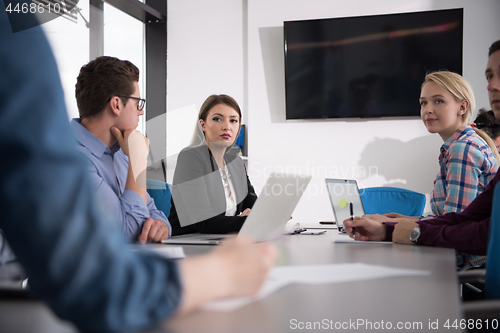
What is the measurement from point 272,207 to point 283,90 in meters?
3.28

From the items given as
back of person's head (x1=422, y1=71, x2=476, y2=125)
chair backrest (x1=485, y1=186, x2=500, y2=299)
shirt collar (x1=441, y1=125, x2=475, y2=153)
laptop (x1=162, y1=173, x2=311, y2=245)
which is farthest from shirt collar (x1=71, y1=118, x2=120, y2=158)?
back of person's head (x1=422, y1=71, x2=476, y2=125)

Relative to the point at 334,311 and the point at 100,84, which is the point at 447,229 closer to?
the point at 334,311

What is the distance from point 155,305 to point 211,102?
2474 millimetres

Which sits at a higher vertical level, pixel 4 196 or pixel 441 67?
pixel 441 67

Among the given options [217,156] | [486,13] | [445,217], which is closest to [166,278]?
[445,217]

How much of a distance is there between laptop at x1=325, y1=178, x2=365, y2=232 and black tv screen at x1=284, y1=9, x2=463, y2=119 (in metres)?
2.30

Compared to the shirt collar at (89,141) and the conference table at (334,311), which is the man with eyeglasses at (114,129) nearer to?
the shirt collar at (89,141)

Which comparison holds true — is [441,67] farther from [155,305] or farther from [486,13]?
[155,305]

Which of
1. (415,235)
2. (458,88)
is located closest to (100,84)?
(415,235)

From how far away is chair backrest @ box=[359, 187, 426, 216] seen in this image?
2883 mm

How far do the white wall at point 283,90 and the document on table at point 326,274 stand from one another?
332 centimetres

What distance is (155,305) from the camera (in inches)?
14.5

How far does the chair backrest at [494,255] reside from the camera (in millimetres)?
873

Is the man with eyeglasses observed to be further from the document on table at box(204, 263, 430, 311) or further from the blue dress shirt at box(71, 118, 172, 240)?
the document on table at box(204, 263, 430, 311)
